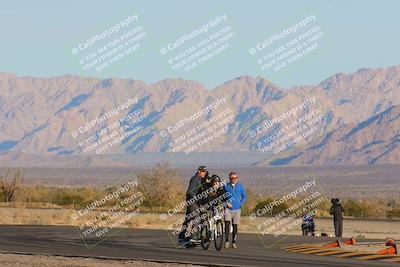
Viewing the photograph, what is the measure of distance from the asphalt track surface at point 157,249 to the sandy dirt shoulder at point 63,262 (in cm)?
67

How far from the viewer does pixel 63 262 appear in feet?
66.3

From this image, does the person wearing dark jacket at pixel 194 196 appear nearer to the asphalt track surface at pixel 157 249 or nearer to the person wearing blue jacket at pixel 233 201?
the asphalt track surface at pixel 157 249

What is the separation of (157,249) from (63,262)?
4307mm

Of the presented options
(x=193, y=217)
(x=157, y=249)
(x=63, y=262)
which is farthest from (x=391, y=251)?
(x=63, y=262)

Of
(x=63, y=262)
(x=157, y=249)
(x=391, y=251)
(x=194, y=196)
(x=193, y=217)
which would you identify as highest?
(x=63, y=262)

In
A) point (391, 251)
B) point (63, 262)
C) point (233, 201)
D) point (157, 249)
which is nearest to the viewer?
point (63, 262)

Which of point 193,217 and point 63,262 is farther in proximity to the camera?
point 193,217

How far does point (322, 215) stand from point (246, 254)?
31530 mm

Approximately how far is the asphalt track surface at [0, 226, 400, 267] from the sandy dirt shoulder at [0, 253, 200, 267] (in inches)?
26.2

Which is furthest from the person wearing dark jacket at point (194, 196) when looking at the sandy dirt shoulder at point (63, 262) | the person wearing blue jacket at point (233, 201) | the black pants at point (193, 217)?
the sandy dirt shoulder at point (63, 262)

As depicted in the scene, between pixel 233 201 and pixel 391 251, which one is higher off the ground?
pixel 233 201

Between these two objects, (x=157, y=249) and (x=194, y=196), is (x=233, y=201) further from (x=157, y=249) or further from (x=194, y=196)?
(x=157, y=249)

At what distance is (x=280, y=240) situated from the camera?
2831cm

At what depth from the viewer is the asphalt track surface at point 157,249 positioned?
67.9ft
